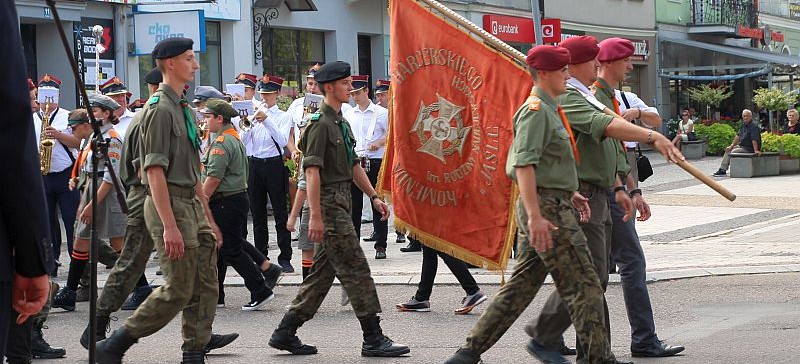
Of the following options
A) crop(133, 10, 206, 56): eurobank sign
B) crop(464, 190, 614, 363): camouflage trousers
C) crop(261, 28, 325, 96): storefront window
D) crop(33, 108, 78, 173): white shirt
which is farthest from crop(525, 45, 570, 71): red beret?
crop(261, 28, 325, 96): storefront window

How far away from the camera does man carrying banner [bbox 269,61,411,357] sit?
25.4ft

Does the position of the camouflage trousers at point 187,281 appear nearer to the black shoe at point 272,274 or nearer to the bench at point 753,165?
the black shoe at point 272,274

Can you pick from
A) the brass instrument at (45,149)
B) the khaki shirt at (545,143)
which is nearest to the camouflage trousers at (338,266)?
the khaki shirt at (545,143)

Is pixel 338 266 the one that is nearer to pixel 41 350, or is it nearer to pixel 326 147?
pixel 326 147

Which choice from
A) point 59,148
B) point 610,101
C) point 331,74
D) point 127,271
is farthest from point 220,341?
point 59,148

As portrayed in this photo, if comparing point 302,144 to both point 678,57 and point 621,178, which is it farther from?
point 678,57

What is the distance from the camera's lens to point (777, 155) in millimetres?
25516

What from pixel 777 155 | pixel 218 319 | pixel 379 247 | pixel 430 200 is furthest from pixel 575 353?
pixel 777 155

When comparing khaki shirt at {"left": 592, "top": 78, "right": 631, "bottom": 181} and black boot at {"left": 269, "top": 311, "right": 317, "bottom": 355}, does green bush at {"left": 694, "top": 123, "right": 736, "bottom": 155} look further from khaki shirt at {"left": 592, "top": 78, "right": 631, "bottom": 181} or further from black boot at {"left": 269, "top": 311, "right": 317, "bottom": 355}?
black boot at {"left": 269, "top": 311, "right": 317, "bottom": 355}

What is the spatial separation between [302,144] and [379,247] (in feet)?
17.4

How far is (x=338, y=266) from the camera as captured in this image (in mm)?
7766

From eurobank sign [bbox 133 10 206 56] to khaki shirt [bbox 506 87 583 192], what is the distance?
1498 centimetres

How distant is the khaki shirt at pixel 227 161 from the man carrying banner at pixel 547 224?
3651 mm

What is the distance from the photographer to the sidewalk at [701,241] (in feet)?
37.7
